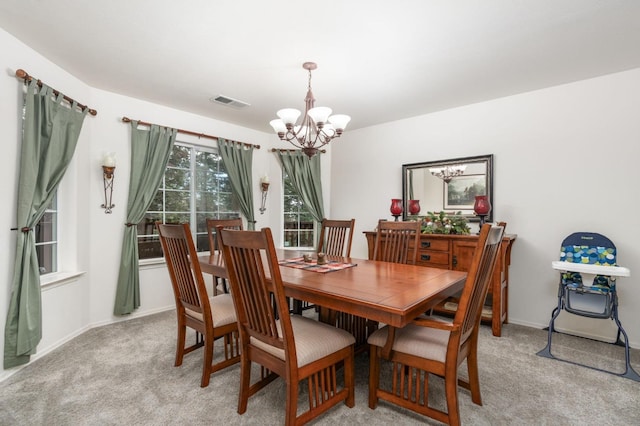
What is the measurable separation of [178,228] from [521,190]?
3.31 m

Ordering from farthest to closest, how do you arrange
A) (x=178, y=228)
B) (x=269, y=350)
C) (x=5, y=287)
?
1. (x=5, y=287)
2. (x=178, y=228)
3. (x=269, y=350)

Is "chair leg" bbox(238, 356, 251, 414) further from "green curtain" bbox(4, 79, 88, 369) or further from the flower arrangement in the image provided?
the flower arrangement

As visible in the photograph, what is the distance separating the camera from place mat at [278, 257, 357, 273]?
2.24 metres

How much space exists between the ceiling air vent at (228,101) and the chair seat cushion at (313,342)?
263 cm

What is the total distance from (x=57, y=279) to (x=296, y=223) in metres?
2.99

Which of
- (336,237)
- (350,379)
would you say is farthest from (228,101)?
(350,379)

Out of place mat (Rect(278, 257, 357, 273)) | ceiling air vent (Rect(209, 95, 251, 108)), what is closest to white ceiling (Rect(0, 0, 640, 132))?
ceiling air vent (Rect(209, 95, 251, 108))

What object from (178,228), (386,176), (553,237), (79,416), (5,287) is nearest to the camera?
(79,416)

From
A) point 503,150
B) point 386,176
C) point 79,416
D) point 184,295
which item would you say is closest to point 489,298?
point 503,150

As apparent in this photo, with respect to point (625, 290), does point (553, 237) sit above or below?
above

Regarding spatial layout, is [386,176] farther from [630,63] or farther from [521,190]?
[630,63]

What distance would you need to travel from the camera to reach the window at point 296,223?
4.97 meters

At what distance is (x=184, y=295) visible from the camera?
2.26 meters

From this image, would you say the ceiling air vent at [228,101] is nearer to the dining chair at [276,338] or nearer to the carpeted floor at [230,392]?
the dining chair at [276,338]
